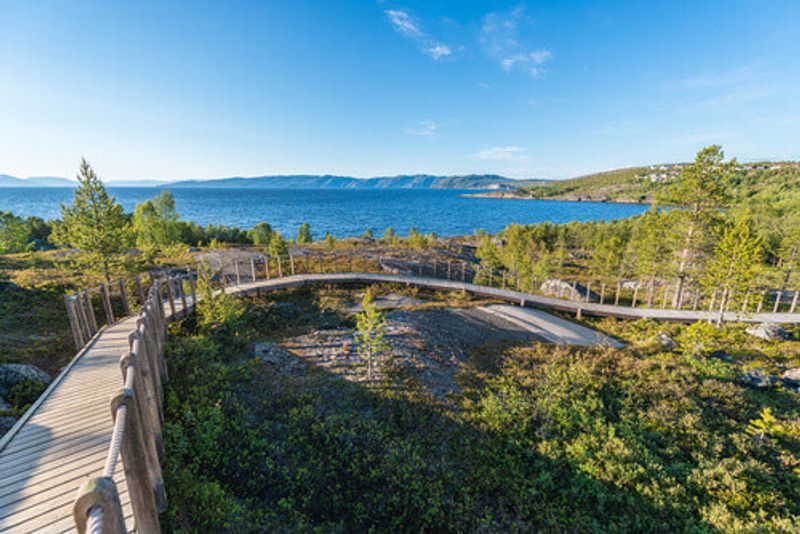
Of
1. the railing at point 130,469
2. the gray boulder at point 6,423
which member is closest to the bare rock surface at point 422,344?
the railing at point 130,469

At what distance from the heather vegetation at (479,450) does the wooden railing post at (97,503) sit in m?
4.18

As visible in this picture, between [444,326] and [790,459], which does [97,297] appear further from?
[790,459]

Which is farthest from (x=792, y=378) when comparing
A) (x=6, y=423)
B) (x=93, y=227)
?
(x=93, y=227)

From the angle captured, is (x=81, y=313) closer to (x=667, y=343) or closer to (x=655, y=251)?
(x=667, y=343)

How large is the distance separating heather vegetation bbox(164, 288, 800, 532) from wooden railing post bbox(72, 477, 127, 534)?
4181mm

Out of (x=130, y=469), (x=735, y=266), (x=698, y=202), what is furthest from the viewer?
(x=698, y=202)

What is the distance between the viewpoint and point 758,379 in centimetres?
1381

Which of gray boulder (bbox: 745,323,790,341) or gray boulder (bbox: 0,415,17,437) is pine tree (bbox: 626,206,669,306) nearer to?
gray boulder (bbox: 745,323,790,341)

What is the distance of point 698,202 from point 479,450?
91.0ft

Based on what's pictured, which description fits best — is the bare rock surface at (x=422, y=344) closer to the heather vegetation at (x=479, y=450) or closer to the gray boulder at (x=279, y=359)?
the gray boulder at (x=279, y=359)

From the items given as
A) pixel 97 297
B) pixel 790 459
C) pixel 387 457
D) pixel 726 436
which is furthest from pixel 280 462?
pixel 97 297

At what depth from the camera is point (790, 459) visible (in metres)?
9.06

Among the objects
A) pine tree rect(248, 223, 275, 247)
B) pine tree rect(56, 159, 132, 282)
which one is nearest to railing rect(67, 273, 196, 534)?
pine tree rect(56, 159, 132, 282)

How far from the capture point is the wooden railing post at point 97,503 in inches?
103
